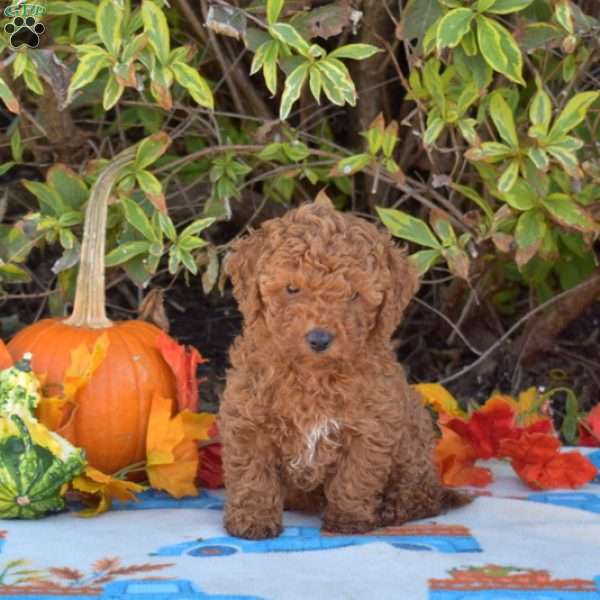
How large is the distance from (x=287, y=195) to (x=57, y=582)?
1.78m

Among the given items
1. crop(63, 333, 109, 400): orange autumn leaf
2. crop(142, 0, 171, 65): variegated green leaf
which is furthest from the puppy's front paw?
crop(142, 0, 171, 65): variegated green leaf

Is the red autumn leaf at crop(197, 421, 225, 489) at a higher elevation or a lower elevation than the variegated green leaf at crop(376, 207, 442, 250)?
lower

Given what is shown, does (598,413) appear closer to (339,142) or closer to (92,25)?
(339,142)

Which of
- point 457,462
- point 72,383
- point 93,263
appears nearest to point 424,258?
point 457,462

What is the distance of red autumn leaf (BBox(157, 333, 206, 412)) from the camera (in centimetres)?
334

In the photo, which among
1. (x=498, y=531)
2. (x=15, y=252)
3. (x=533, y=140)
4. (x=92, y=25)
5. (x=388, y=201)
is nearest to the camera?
(x=498, y=531)

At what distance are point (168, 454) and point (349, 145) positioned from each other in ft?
5.26

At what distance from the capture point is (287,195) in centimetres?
406

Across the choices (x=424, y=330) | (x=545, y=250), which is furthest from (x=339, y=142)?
(x=545, y=250)

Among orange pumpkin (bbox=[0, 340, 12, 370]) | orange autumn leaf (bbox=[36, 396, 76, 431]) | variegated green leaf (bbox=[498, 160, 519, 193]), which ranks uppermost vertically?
variegated green leaf (bbox=[498, 160, 519, 193])

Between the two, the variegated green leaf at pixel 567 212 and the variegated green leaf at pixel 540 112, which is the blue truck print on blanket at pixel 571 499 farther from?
the variegated green leaf at pixel 540 112

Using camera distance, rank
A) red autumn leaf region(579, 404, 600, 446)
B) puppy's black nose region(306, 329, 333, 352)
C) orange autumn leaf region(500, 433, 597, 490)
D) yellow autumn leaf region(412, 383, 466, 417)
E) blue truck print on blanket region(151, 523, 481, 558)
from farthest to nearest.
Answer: red autumn leaf region(579, 404, 600, 446) < yellow autumn leaf region(412, 383, 466, 417) < orange autumn leaf region(500, 433, 597, 490) < blue truck print on blanket region(151, 523, 481, 558) < puppy's black nose region(306, 329, 333, 352)

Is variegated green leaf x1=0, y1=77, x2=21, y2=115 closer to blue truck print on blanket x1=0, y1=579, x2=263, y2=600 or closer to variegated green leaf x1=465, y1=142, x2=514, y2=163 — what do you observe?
variegated green leaf x1=465, y1=142, x2=514, y2=163

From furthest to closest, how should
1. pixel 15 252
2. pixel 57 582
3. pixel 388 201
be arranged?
pixel 388 201 < pixel 15 252 < pixel 57 582
